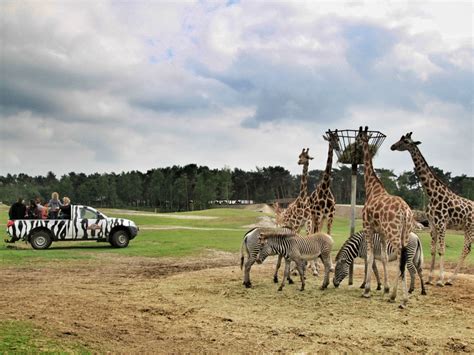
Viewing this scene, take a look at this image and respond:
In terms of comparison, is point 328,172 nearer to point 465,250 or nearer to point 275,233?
point 275,233

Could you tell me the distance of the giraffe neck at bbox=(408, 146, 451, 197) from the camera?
41.0 ft

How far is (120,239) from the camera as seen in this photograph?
20.9m

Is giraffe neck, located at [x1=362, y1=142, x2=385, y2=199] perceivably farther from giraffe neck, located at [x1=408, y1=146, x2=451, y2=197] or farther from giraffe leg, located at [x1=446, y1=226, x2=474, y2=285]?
giraffe leg, located at [x1=446, y1=226, x2=474, y2=285]

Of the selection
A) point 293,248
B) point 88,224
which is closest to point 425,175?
point 293,248

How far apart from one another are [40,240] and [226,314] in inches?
535

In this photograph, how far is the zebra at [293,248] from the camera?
35.9 feet

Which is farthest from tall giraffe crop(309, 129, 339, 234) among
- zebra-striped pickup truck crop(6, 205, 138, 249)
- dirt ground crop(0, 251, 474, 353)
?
zebra-striped pickup truck crop(6, 205, 138, 249)

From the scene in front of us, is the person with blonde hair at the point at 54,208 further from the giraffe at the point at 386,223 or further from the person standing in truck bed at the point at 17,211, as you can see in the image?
the giraffe at the point at 386,223

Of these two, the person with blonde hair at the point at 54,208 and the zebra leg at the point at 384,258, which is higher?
the person with blonde hair at the point at 54,208

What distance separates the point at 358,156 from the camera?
12.5 metres

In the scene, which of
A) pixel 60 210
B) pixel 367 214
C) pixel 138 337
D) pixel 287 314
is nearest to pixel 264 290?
pixel 287 314

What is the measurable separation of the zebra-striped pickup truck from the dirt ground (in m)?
6.29

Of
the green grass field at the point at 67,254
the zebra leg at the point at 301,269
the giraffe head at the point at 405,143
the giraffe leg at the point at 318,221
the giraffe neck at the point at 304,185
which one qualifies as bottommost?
the green grass field at the point at 67,254

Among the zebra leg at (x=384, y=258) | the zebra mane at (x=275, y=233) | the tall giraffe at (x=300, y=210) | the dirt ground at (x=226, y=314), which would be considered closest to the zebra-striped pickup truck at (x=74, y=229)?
the dirt ground at (x=226, y=314)
